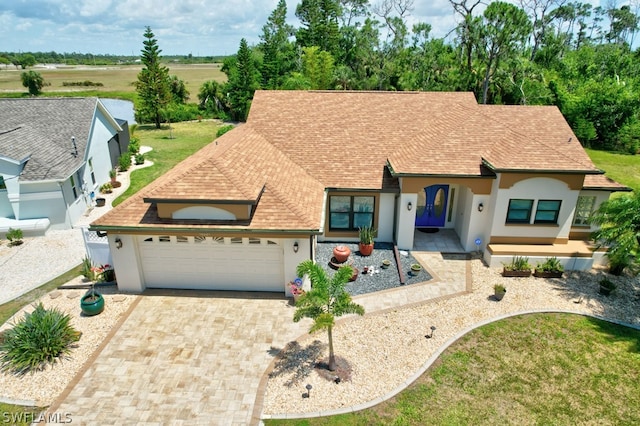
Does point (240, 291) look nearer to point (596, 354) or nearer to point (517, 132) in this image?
point (596, 354)

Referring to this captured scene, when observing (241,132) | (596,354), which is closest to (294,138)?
(241,132)

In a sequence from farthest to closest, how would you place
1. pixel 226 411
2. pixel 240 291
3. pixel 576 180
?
pixel 576 180
pixel 240 291
pixel 226 411

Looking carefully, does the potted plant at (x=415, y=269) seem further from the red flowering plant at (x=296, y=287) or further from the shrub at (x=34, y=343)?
the shrub at (x=34, y=343)

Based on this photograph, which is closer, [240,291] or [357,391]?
[357,391]

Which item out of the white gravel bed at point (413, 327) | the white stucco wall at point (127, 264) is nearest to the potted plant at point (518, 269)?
the white gravel bed at point (413, 327)

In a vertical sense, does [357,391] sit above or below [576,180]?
below

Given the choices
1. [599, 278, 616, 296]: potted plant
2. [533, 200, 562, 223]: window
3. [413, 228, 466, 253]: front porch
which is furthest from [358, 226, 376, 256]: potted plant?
[599, 278, 616, 296]: potted plant

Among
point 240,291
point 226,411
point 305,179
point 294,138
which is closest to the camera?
point 226,411
